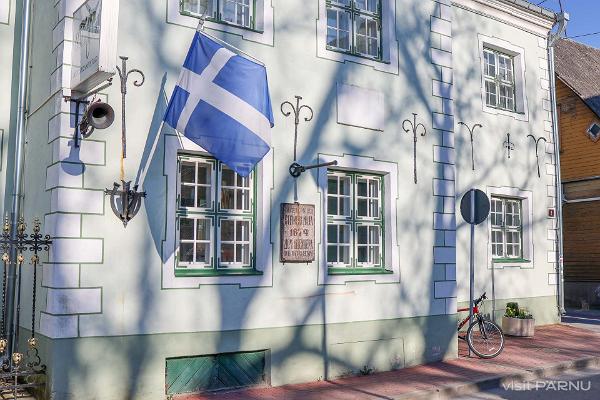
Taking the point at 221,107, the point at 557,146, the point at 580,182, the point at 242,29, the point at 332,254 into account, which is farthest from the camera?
the point at 580,182

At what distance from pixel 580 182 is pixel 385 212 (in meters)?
13.0

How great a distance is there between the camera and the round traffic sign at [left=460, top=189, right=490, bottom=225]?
32.8 feet

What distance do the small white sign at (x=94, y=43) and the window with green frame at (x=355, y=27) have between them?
12.1 feet

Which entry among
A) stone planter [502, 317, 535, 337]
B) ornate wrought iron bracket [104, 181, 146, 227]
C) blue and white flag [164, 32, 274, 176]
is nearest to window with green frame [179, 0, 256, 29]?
blue and white flag [164, 32, 274, 176]

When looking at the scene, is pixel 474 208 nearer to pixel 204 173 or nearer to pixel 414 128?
pixel 414 128

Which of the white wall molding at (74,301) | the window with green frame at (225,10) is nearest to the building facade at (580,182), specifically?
the window with green frame at (225,10)

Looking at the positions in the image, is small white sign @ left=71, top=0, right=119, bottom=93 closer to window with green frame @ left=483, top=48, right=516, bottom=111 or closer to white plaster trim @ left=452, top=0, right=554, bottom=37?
white plaster trim @ left=452, top=0, right=554, bottom=37

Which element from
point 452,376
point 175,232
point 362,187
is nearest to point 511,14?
point 362,187

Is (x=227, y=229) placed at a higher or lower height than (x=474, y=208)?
lower

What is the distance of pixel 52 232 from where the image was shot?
7156mm

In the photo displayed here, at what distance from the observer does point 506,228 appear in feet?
46.2

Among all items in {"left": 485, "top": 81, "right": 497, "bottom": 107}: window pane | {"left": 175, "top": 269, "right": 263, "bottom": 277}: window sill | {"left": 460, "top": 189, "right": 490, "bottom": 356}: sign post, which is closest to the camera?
{"left": 175, "top": 269, "right": 263, "bottom": 277}: window sill

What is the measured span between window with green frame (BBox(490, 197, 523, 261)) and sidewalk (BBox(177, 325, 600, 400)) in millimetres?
2486

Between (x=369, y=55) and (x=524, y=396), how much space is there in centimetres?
540
